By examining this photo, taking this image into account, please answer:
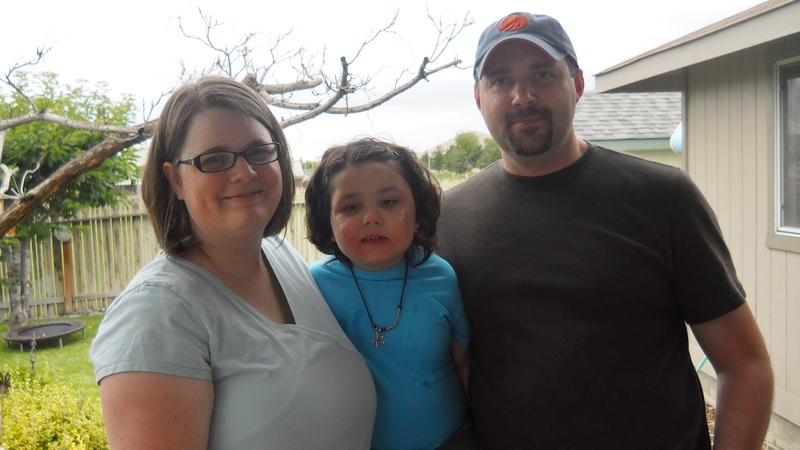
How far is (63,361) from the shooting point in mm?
4566

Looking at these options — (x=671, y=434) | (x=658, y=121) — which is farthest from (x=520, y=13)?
(x=658, y=121)

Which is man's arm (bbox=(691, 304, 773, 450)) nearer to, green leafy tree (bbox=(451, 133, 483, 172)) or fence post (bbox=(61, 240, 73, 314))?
green leafy tree (bbox=(451, 133, 483, 172))

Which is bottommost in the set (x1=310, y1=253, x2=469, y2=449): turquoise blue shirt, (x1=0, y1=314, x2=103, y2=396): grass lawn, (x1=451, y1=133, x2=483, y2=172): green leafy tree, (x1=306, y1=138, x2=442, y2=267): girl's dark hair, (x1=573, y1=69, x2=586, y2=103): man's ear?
(x1=0, y1=314, x2=103, y2=396): grass lawn

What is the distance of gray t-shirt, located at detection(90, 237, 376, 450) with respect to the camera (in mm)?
1035

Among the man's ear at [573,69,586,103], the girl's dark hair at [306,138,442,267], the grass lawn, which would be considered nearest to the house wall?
the man's ear at [573,69,586,103]

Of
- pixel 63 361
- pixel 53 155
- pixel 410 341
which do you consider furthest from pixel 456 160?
pixel 63 361

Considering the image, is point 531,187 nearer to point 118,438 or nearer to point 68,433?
point 118,438

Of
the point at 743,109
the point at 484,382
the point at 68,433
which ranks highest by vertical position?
the point at 743,109

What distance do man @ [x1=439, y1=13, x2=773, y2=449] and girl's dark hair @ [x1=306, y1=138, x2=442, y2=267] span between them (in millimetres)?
143

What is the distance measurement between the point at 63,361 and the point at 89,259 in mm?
1163

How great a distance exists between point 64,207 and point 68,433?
91.0 inches

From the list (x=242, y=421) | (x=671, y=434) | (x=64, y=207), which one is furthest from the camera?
(x=64, y=207)

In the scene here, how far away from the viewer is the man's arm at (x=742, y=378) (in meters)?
1.50

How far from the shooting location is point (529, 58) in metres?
1.61
